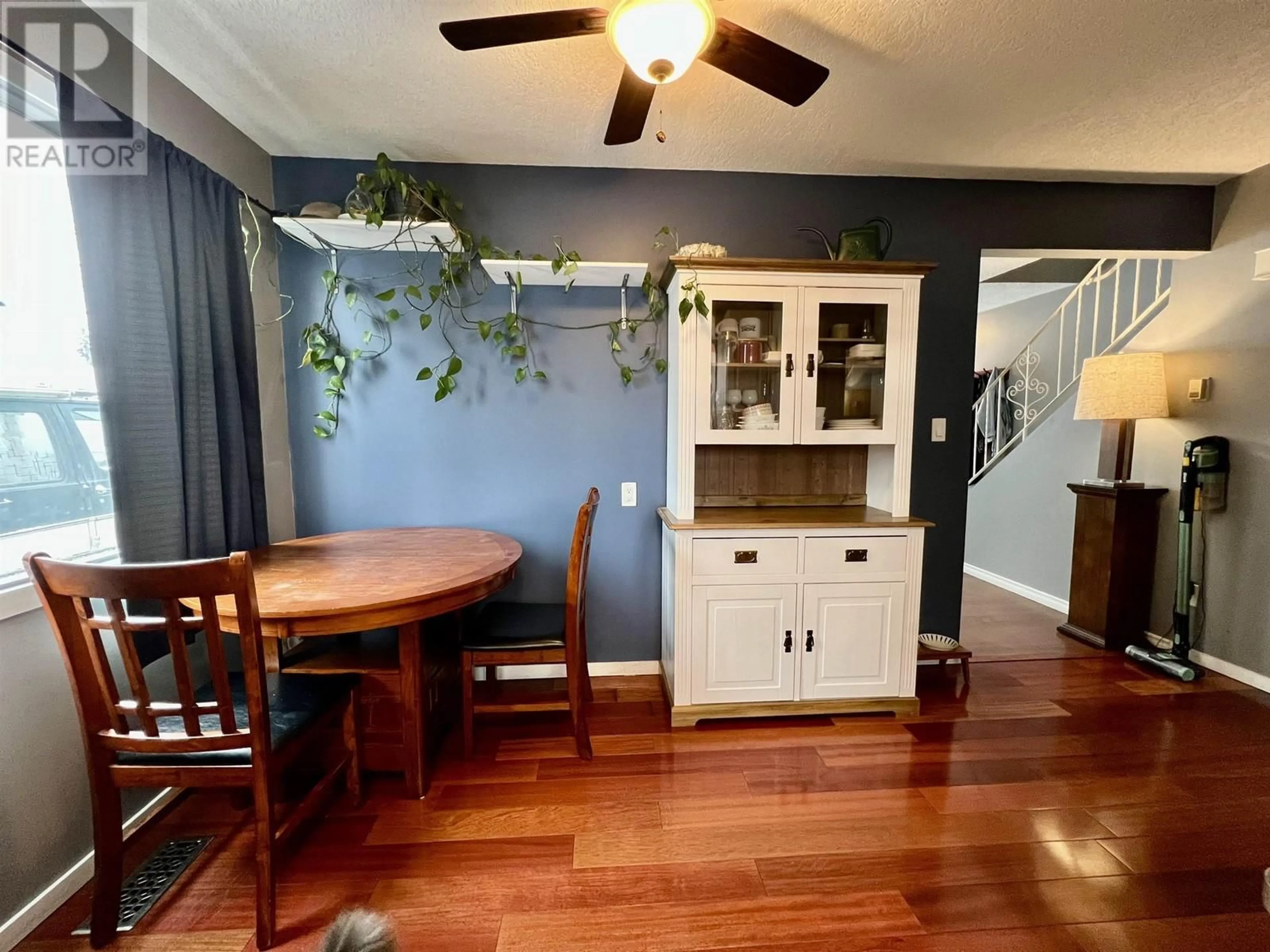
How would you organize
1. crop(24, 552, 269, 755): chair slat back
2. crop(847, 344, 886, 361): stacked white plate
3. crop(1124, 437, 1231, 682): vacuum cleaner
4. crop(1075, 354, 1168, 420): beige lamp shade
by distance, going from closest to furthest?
crop(24, 552, 269, 755): chair slat back < crop(847, 344, 886, 361): stacked white plate < crop(1124, 437, 1231, 682): vacuum cleaner < crop(1075, 354, 1168, 420): beige lamp shade

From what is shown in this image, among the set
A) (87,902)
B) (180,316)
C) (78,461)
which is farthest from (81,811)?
(180,316)

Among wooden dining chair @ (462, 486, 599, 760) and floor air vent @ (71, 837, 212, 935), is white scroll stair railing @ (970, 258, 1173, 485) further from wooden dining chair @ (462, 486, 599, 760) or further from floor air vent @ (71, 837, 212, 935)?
floor air vent @ (71, 837, 212, 935)

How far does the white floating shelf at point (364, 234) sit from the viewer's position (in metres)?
1.88

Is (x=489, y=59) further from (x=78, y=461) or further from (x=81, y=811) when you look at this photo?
(x=81, y=811)

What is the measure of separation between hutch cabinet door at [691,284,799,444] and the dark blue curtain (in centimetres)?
169

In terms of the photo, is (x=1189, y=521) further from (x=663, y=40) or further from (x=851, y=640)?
(x=663, y=40)

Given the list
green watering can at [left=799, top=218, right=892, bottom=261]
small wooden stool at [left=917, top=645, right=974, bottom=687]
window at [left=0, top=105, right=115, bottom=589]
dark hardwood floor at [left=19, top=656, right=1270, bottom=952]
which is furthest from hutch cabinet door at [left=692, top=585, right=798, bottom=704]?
window at [left=0, top=105, right=115, bottom=589]

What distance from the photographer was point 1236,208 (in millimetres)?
2389

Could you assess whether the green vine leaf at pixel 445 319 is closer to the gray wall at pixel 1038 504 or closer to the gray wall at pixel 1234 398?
the gray wall at pixel 1038 504

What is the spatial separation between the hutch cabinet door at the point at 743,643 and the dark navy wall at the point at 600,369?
0.49m

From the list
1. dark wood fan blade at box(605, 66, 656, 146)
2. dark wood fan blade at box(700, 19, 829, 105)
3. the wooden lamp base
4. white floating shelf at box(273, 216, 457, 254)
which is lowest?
the wooden lamp base

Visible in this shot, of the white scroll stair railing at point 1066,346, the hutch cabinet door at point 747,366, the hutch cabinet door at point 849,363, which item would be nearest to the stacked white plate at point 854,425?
the hutch cabinet door at point 849,363

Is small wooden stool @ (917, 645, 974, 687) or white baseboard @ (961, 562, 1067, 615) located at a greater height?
small wooden stool @ (917, 645, 974, 687)

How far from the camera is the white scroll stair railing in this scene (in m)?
3.07
